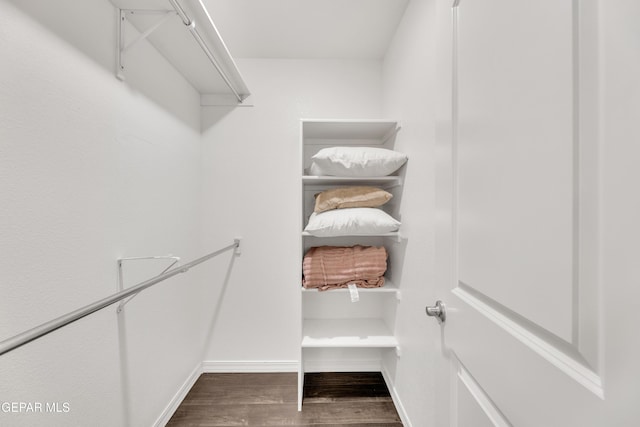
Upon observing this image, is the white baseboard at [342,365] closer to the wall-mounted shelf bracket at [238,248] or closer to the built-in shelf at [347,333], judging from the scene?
the built-in shelf at [347,333]

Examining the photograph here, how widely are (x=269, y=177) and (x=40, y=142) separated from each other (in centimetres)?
128

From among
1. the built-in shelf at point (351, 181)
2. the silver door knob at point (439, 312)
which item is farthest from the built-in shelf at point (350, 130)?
the silver door knob at point (439, 312)

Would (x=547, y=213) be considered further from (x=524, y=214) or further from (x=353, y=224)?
(x=353, y=224)

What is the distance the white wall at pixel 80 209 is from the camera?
2.48 feet

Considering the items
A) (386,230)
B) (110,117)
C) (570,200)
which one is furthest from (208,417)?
(570,200)

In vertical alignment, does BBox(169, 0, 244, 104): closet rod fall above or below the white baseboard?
above

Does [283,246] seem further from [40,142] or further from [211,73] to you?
[40,142]

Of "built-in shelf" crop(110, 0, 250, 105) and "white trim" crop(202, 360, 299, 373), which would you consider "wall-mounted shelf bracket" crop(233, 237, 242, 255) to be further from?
"built-in shelf" crop(110, 0, 250, 105)

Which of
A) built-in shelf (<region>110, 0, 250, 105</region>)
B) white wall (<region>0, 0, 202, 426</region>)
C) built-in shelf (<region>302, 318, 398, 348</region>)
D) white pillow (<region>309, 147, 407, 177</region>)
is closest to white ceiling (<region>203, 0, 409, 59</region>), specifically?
built-in shelf (<region>110, 0, 250, 105</region>)

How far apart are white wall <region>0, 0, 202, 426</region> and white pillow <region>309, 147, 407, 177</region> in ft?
3.03

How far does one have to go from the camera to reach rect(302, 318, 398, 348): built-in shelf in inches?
64.4

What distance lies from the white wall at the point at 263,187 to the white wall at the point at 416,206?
1.76 ft

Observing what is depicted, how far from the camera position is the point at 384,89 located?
193 centimetres

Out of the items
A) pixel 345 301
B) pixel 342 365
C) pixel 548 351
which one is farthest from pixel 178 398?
pixel 548 351
